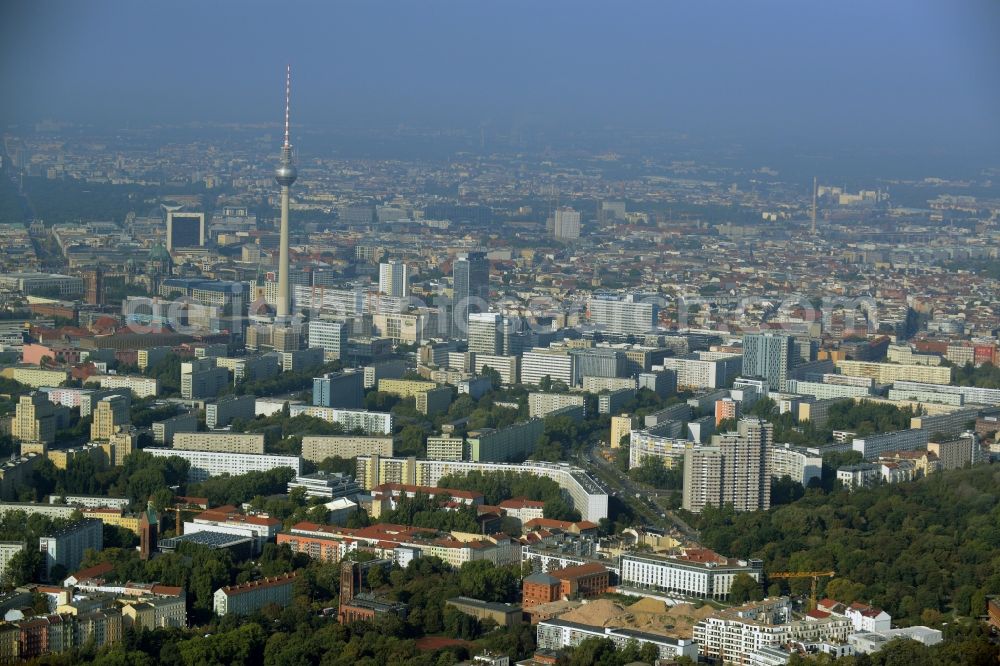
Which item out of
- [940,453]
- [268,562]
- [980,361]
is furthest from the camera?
[980,361]

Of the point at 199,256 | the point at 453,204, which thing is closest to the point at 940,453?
the point at 199,256

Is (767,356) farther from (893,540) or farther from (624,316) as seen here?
(893,540)

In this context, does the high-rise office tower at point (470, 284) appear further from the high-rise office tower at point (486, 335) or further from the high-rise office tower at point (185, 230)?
the high-rise office tower at point (185, 230)

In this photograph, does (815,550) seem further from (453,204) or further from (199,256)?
(453,204)

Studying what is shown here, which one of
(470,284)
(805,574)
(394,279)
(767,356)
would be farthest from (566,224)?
(805,574)

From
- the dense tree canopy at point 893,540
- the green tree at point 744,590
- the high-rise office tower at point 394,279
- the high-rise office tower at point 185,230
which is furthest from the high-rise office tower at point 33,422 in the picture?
the high-rise office tower at point 185,230

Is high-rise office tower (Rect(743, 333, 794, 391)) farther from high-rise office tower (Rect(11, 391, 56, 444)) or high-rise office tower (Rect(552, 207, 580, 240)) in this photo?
high-rise office tower (Rect(552, 207, 580, 240))

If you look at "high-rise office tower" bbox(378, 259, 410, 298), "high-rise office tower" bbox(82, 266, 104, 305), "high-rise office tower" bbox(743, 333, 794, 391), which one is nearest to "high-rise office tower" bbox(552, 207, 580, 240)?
"high-rise office tower" bbox(378, 259, 410, 298)
